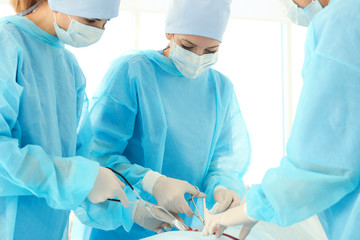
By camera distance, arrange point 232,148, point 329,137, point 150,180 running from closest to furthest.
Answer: point 329,137 < point 150,180 < point 232,148

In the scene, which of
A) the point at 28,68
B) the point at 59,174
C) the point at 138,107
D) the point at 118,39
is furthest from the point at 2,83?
the point at 118,39

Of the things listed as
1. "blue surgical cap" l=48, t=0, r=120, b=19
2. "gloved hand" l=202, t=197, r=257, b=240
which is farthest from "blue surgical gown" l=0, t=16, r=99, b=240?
"gloved hand" l=202, t=197, r=257, b=240

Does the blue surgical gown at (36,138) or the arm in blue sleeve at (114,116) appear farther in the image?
the arm in blue sleeve at (114,116)

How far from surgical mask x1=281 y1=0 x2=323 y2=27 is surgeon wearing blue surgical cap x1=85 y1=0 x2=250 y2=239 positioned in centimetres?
24

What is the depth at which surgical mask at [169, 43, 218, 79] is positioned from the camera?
1.60 meters

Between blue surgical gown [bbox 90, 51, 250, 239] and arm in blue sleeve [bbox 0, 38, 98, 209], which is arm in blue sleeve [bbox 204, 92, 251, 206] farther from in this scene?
arm in blue sleeve [bbox 0, 38, 98, 209]

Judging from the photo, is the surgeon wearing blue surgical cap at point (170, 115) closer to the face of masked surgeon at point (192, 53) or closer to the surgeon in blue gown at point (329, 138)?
the face of masked surgeon at point (192, 53)

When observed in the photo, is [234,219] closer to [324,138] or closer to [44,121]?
[324,138]

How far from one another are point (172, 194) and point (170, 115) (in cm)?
36

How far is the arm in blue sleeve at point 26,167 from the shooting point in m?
1.08

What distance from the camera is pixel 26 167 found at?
1094 mm

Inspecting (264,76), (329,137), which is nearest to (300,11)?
(329,137)

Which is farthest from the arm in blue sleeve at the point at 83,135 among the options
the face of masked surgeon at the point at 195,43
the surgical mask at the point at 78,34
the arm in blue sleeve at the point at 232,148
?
the arm in blue sleeve at the point at 232,148

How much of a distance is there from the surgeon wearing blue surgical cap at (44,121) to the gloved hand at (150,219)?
59 millimetres
